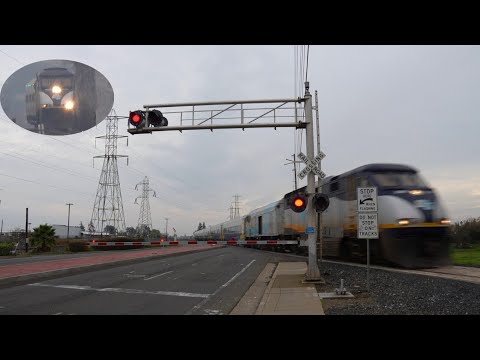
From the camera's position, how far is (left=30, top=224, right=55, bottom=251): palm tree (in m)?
39.1

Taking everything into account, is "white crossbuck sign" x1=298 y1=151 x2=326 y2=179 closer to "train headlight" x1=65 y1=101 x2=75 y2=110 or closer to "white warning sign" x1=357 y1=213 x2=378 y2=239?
"white warning sign" x1=357 y1=213 x2=378 y2=239

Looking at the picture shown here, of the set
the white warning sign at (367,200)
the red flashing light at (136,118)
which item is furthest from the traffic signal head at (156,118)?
the white warning sign at (367,200)

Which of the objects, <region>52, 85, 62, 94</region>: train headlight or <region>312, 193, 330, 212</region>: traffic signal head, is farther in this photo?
<region>312, 193, 330, 212</region>: traffic signal head

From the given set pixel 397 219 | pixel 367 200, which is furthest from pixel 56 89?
pixel 397 219

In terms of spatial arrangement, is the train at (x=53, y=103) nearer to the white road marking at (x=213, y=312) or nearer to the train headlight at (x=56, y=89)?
the train headlight at (x=56, y=89)

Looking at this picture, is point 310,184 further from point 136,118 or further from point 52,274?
point 52,274

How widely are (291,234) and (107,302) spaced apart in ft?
73.8

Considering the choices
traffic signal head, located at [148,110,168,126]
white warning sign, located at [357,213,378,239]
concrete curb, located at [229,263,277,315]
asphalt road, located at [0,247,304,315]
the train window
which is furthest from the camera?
the train window

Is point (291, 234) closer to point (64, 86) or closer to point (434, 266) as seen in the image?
point (434, 266)

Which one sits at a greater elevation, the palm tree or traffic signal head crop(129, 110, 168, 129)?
traffic signal head crop(129, 110, 168, 129)

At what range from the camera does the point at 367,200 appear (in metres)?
11.6

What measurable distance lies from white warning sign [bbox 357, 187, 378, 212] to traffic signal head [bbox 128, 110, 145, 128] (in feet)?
25.6

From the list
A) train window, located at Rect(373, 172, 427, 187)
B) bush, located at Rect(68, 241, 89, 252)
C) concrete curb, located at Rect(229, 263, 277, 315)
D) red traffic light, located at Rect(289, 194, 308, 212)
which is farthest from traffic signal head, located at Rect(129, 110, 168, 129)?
bush, located at Rect(68, 241, 89, 252)
